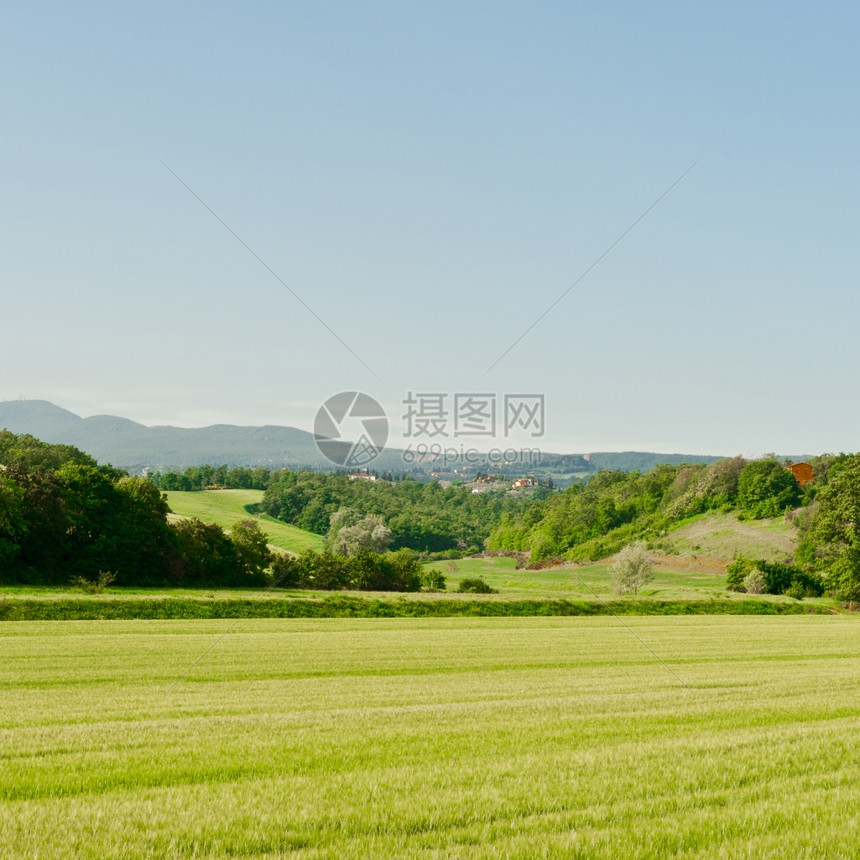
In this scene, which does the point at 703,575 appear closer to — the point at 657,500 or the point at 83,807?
the point at 657,500

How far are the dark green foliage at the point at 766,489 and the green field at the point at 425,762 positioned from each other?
353 feet

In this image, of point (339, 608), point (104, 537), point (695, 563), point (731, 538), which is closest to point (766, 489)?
point (731, 538)

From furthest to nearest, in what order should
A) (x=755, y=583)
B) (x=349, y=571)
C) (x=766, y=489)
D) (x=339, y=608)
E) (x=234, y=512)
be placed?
(x=766, y=489) < (x=234, y=512) < (x=755, y=583) < (x=349, y=571) < (x=339, y=608)

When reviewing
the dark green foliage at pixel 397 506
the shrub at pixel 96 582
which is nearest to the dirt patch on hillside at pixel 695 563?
the dark green foliage at pixel 397 506

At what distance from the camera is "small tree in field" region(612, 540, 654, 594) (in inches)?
3258

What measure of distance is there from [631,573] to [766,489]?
51220mm

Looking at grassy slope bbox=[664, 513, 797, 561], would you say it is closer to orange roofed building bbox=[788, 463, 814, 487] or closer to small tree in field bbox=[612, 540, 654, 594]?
orange roofed building bbox=[788, 463, 814, 487]

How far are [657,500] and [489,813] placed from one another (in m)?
138

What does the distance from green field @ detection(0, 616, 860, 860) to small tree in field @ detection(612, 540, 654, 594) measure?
203 ft

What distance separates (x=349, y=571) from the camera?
62.6m

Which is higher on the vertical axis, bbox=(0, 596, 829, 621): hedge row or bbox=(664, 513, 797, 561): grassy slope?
bbox=(664, 513, 797, 561): grassy slope

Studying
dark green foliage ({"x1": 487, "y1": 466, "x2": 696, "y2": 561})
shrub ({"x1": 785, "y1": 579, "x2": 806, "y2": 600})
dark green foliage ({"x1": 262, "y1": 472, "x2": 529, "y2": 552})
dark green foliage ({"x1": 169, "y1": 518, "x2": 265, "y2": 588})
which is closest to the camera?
dark green foliage ({"x1": 262, "y1": 472, "x2": 529, "y2": 552})

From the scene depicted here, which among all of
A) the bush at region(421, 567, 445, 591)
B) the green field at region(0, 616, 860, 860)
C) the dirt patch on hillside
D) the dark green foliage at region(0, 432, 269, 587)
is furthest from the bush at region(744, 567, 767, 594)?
the green field at region(0, 616, 860, 860)
